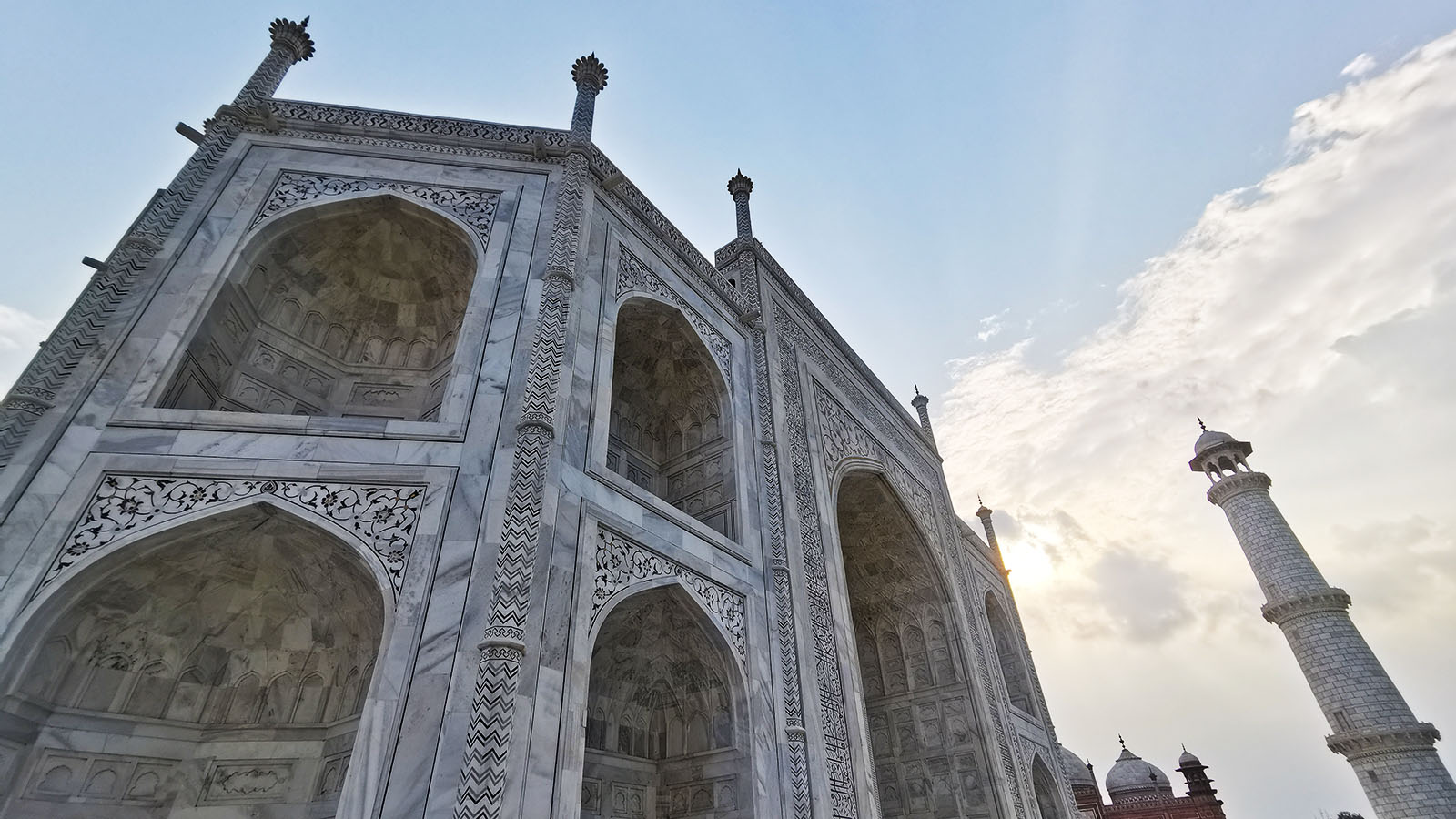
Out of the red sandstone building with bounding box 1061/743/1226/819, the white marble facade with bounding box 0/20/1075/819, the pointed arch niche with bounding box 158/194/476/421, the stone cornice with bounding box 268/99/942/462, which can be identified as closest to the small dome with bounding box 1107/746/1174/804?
the red sandstone building with bounding box 1061/743/1226/819

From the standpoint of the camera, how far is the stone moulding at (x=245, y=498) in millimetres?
4555

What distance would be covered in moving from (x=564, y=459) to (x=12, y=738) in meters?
3.67

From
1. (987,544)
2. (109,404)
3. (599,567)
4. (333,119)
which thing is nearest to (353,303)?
(333,119)

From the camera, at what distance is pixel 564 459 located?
5789 millimetres

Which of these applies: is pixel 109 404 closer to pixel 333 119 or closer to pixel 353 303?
pixel 353 303

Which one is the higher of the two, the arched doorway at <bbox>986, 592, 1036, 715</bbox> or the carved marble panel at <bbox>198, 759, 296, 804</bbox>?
the arched doorway at <bbox>986, 592, 1036, 715</bbox>

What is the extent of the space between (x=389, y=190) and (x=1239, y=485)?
76.7ft

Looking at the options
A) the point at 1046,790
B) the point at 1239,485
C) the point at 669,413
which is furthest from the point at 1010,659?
the point at 669,413

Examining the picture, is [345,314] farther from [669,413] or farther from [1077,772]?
[1077,772]

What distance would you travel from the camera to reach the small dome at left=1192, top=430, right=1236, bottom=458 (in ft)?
72.1

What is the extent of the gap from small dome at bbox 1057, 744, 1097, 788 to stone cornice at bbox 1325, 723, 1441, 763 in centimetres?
976

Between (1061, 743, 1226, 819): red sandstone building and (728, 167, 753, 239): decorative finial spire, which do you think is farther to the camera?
(1061, 743, 1226, 819): red sandstone building

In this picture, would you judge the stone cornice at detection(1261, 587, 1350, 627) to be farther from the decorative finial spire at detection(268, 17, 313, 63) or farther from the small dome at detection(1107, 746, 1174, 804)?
the decorative finial spire at detection(268, 17, 313, 63)

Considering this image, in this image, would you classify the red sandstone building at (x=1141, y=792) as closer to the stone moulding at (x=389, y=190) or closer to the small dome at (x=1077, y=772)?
the small dome at (x=1077, y=772)
